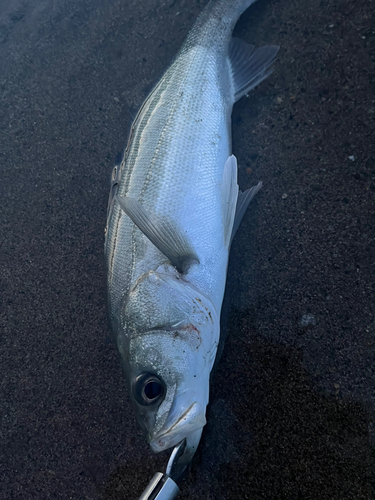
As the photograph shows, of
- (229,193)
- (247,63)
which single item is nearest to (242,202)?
(229,193)

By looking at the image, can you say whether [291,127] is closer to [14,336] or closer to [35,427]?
[14,336]

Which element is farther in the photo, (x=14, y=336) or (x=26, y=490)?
(x=14, y=336)

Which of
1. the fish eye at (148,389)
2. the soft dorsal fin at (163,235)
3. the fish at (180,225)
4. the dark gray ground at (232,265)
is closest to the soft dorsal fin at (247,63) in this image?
the fish at (180,225)

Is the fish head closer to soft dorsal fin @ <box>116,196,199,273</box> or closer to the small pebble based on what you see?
soft dorsal fin @ <box>116,196,199,273</box>

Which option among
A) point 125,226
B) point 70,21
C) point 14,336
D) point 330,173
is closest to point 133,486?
point 14,336

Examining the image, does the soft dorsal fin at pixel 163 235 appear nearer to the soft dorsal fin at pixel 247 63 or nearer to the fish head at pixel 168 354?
the fish head at pixel 168 354

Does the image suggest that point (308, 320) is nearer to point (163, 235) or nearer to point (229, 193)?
point (229, 193)
